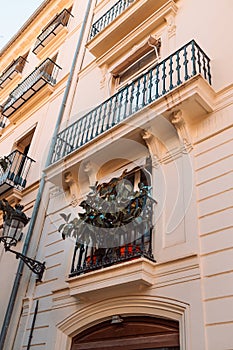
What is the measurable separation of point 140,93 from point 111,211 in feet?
8.01

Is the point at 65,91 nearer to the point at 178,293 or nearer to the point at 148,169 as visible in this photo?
the point at 148,169

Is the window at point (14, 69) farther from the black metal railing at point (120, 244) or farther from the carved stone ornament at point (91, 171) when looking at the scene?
the black metal railing at point (120, 244)

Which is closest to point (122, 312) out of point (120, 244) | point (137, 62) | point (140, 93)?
point (120, 244)

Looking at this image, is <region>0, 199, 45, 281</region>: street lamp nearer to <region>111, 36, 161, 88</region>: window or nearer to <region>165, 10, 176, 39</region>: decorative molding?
<region>111, 36, 161, 88</region>: window

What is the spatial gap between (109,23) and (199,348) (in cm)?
711

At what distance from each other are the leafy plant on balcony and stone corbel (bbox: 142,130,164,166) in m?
0.56

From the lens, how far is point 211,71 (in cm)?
536

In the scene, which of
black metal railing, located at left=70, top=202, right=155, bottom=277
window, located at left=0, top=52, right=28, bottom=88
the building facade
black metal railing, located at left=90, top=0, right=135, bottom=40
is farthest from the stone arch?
window, located at left=0, top=52, right=28, bottom=88

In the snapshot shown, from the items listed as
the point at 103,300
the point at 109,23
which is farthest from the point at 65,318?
the point at 109,23

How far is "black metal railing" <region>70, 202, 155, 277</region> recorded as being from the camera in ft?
15.0

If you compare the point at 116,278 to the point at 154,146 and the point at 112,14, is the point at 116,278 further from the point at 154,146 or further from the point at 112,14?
the point at 112,14

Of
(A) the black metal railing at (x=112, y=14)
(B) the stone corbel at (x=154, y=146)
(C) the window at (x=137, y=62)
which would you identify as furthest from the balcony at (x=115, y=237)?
(A) the black metal railing at (x=112, y=14)

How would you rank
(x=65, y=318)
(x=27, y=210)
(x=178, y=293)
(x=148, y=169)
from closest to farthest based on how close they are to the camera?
(x=178, y=293) < (x=65, y=318) < (x=148, y=169) < (x=27, y=210)

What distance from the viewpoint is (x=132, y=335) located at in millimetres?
4297
